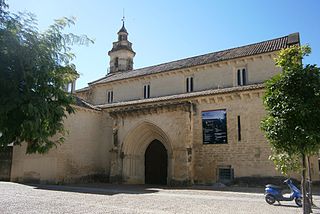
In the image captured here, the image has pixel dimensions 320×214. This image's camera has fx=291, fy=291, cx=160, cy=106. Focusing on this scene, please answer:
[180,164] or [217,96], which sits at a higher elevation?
[217,96]

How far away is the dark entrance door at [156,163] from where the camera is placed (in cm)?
2233

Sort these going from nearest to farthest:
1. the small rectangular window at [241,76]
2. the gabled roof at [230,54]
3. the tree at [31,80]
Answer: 1. the tree at [31,80]
2. the gabled roof at [230,54]
3. the small rectangular window at [241,76]

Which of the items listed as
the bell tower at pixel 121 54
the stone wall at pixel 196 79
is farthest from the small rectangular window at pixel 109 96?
the bell tower at pixel 121 54

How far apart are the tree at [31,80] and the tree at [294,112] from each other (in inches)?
205

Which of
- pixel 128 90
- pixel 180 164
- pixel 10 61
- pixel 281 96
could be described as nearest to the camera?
pixel 10 61

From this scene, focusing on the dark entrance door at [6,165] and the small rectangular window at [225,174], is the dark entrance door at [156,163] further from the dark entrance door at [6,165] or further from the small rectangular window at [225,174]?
the dark entrance door at [6,165]

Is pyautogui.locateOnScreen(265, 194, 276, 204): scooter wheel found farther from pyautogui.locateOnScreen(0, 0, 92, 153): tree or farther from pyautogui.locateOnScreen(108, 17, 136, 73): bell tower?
pyautogui.locateOnScreen(108, 17, 136, 73): bell tower

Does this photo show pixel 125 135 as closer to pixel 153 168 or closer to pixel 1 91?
pixel 153 168

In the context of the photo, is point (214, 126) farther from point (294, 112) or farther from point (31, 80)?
point (31, 80)

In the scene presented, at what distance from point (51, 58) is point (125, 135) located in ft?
59.4

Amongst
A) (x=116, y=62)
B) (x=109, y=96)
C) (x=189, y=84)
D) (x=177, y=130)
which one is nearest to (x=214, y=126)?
(x=177, y=130)

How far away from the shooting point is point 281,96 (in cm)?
748

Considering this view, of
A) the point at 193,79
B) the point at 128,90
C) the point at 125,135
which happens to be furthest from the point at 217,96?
the point at 128,90

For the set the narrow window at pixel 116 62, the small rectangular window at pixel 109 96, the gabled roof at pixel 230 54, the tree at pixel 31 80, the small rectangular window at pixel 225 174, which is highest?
the narrow window at pixel 116 62
